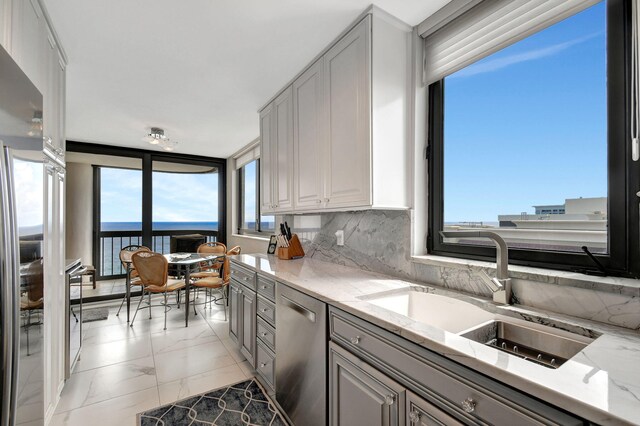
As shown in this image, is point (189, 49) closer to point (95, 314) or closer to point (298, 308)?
point (298, 308)

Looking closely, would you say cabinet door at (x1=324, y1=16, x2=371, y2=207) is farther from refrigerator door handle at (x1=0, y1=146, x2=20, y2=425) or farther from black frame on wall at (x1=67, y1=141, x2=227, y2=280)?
black frame on wall at (x1=67, y1=141, x2=227, y2=280)

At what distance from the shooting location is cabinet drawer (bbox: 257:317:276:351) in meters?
2.03

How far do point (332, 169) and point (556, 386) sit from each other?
1576 millimetres

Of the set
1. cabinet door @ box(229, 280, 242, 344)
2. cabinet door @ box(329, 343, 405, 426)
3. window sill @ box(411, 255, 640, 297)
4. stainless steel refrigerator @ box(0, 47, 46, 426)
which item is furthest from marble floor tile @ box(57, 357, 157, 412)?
window sill @ box(411, 255, 640, 297)

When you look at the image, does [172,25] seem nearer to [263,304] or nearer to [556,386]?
[263,304]

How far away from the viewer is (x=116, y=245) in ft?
18.2

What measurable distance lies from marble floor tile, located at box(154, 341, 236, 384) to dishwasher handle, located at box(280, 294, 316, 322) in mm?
1210

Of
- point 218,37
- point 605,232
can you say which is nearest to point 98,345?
point 218,37

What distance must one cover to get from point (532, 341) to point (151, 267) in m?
3.72

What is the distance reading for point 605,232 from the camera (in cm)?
123

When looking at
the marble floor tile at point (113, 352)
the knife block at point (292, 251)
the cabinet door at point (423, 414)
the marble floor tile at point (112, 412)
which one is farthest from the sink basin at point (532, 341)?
the marble floor tile at point (113, 352)

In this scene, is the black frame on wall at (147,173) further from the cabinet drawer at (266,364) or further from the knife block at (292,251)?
the cabinet drawer at (266,364)

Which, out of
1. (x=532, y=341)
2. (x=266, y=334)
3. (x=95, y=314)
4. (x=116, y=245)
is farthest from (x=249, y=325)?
(x=116, y=245)

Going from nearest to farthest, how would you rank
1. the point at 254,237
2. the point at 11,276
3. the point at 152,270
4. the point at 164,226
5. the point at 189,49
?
the point at 11,276 → the point at 189,49 → the point at 152,270 → the point at 254,237 → the point at 164,226
